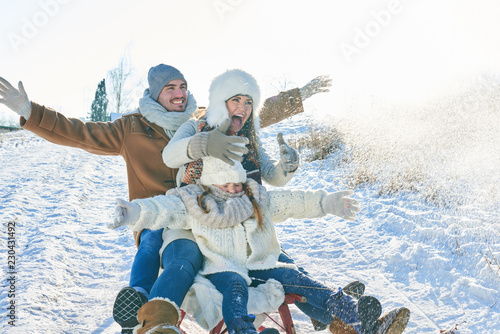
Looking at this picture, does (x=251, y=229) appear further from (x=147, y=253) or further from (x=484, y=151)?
(x=484, y=151)

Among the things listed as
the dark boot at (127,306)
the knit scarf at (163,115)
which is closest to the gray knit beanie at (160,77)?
the knit scarf at (163,115)

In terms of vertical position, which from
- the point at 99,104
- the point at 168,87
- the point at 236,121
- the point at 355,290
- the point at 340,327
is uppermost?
the point at 99,104

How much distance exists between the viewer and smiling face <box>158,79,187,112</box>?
129 inches

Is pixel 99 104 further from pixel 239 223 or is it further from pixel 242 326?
pixel 242 326

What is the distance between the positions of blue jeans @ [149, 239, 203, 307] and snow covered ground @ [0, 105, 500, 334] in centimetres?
75

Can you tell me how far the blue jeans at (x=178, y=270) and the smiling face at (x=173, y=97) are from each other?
1.30m

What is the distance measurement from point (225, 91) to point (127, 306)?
149 centimetres

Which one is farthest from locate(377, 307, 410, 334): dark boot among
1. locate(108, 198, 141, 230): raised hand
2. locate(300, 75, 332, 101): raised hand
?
→ locate(300, 75, 332, 101): raised hand

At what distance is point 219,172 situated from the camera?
8.08 ft

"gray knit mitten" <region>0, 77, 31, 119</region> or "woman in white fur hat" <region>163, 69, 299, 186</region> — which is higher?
"gray knit mitten" <region>0, 77, 31, 119</region>

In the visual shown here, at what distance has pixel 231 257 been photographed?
2395 millimetres

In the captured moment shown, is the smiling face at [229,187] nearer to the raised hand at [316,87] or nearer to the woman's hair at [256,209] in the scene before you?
the woman's hair at [256,209]

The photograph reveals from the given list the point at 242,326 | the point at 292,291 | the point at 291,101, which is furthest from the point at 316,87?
the point at 242,326

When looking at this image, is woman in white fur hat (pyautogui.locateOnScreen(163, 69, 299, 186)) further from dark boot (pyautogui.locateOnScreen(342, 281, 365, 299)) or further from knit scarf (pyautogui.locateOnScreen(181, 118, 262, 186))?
dark boot (pyautogui.locateOnScreen(342, 281, 365, 299))
